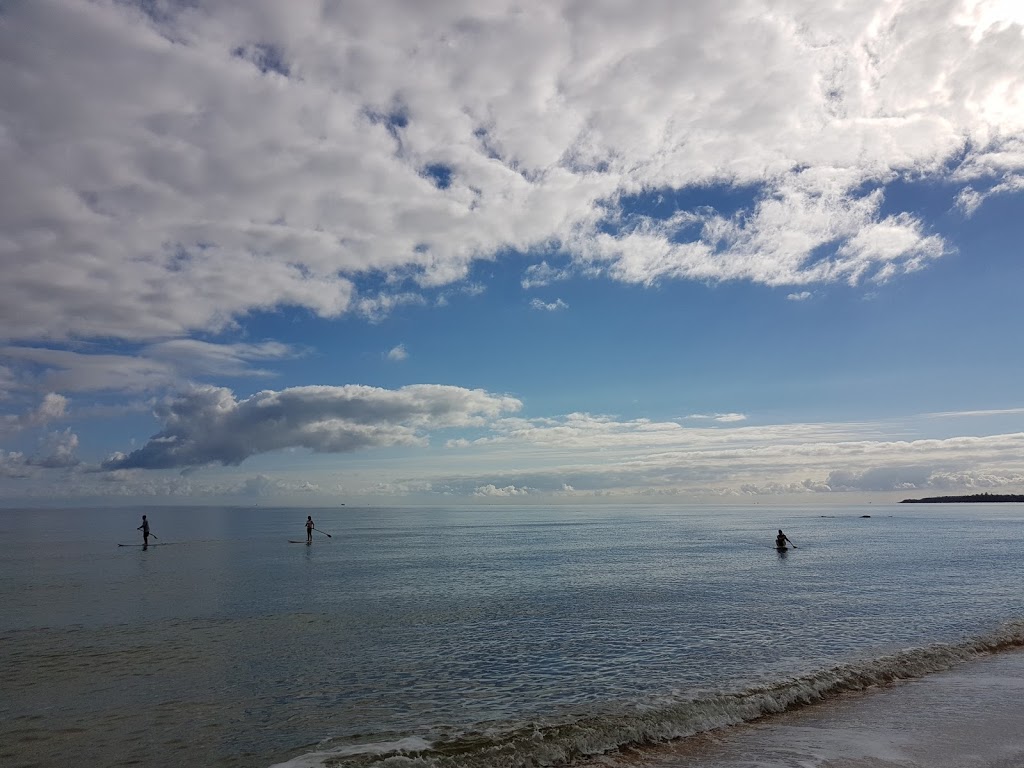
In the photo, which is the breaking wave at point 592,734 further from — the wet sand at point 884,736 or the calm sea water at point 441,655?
the wet sand at point 884,736

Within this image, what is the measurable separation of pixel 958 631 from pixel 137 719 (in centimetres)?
2998

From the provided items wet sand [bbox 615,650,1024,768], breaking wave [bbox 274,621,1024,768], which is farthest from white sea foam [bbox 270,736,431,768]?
wet sand [bbox 615,650,1024,768]

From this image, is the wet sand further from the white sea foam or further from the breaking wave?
the white sea foam

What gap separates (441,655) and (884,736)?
13852 millimetres

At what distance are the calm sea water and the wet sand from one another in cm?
95

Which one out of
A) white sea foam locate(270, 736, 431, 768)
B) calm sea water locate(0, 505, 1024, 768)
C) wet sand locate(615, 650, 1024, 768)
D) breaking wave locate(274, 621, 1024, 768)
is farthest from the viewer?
calm sea water locate(0, 505, 1024, 768)

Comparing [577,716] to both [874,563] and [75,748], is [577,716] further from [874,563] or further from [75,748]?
[874,563]

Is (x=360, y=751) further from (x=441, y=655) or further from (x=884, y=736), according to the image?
(x=884, y=736)

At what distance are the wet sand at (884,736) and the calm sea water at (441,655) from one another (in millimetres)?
950

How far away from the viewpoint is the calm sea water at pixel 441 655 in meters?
Result: 15.0

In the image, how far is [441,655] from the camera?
2288 cm

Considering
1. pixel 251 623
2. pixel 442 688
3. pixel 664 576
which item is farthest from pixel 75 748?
pixel 664 576

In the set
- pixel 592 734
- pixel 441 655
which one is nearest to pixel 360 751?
pixel 592 734

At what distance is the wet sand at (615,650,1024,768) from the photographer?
1277 cm
